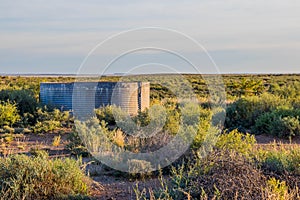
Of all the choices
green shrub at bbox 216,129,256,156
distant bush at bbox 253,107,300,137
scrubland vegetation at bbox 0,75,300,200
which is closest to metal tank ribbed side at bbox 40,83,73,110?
scrubland vegetation at bbox 0,75,300,200

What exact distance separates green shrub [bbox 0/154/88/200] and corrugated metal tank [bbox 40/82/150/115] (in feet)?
27.4

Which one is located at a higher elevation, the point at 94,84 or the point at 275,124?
the point at 94,84

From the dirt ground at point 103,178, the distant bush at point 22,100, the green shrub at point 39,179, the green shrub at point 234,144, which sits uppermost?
the distant bush at point 22,100

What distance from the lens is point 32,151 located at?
11.2m

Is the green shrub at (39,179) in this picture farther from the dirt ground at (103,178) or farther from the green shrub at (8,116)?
the green shrub at (8,116)

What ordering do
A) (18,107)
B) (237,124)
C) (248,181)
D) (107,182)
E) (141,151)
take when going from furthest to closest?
(18,107) < (237,124) < (141,151) < (107,182) < (248,181)

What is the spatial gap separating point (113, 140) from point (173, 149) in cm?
231

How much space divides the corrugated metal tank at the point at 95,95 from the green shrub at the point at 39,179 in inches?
328

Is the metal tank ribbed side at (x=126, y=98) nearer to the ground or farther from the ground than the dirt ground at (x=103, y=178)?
farther from the ground

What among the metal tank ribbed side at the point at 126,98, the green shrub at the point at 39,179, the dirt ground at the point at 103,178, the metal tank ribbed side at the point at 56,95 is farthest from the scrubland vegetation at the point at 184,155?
the metal tank ribbed side at the point at 56,95

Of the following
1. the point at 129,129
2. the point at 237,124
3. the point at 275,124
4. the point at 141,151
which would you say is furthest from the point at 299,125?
the point at 141,151

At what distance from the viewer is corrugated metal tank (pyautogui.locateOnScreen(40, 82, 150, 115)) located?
1698 centimetres

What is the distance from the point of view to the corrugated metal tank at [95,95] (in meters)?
17.0

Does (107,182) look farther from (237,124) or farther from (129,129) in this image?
(237,124)
